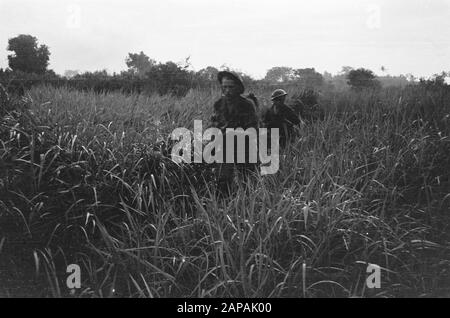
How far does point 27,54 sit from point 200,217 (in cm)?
1514

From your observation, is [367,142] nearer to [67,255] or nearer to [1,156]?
[67,255]

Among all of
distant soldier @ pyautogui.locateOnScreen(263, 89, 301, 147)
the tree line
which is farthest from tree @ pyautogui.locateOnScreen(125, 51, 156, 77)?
distant soldier @ pyautogui.locateOnScreen(263, 89, 301, 147)

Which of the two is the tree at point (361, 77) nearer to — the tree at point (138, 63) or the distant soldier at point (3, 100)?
the tree at point (138, 63)

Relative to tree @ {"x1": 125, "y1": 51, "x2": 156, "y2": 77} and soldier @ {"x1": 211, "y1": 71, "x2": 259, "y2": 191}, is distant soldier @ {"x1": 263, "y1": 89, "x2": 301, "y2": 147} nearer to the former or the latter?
soldier @ {"x1": 211, "y1": 71, "x2": 259, "y2": 191}

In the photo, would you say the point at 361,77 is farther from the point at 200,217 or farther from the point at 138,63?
the point at 200,217

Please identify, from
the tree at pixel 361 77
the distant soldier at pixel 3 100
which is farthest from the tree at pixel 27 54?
the distant soldier at pixel 3 100

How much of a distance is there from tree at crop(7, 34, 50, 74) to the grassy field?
1142cm

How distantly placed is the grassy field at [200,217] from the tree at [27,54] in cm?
1142

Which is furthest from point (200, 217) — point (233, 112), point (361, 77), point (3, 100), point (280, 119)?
point (361, 77)

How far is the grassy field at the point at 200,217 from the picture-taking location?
2807mm
